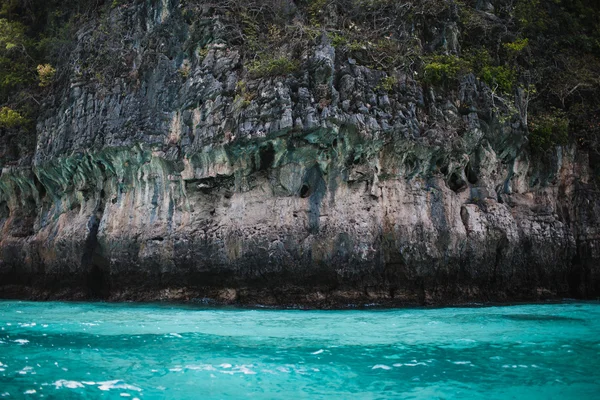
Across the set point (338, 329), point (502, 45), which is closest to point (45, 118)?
point (338, 329)

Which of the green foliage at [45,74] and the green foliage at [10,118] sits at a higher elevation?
the green foliage at [45,74]

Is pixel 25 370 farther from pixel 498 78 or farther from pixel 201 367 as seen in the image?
pixel 498 78

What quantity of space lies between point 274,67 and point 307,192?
136 inches

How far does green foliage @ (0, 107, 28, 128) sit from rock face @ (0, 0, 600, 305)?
2942mm

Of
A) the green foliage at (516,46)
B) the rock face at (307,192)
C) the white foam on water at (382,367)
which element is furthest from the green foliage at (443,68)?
the white foam on water at (382,367)

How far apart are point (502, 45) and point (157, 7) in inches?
436

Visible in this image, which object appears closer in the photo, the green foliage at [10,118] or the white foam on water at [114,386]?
the white foam on water at [114,386]

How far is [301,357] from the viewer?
5902mm

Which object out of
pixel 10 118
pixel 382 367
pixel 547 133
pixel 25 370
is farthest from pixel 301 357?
pixel 10 118

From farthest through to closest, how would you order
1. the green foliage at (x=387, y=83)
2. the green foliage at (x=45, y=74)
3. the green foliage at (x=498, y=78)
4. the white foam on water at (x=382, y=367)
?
the green foliage at (x=45, y=74) → the green foliage at (x=498, y=78) → the green foliage at (x=387, y=83) → the white foam on water at (x=382, y=367)

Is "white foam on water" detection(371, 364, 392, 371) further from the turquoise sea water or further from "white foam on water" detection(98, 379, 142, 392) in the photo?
"white foam on water" detection(98, 379, 142, 392)

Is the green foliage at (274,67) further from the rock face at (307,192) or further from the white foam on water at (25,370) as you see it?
the white foam on water at (25,370)

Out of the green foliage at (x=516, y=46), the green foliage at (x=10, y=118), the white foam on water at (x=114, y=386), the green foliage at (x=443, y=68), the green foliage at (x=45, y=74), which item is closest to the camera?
the white foam on water at (x=114, y=386)

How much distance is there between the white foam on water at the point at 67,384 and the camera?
4625 mm
